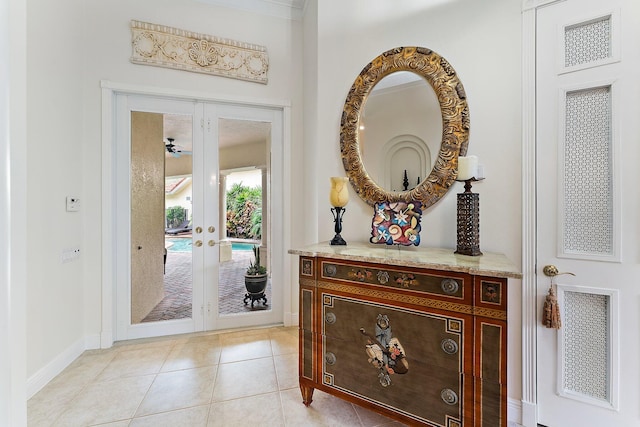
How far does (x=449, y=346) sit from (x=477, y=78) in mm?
1593

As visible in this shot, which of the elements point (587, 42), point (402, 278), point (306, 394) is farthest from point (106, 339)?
point (587, 42)

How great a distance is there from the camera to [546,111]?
5.08ft

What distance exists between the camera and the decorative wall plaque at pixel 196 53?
252 centimetres

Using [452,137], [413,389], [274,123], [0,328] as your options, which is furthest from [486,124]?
[0,328]

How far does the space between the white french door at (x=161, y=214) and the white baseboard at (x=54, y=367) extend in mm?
304

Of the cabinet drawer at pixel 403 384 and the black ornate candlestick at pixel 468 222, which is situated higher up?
the black ornate candlestick at pixel 468 222

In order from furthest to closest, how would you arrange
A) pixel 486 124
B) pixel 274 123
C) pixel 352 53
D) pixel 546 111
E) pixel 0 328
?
pixel 274 123
pixel 352 53
pixel 486 124
pixel 546 111
pixel 0 328

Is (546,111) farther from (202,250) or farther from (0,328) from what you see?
(202,250)

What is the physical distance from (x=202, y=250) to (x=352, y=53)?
2285 mm

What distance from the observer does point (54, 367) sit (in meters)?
2.04

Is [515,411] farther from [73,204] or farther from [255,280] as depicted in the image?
[73,204]

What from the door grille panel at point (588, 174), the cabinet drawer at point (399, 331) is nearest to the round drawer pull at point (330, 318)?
the cabinet drawer at point (399, 331)

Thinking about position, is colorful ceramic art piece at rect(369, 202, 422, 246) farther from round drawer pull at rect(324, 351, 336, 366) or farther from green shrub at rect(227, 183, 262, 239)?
green shrub at rect(227, 183, 262, 239)

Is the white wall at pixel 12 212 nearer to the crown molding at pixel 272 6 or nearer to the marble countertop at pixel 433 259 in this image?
the marble countertop at pixel 433 259
